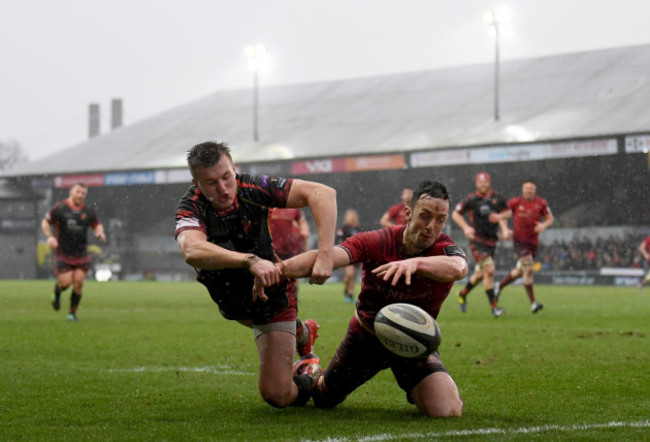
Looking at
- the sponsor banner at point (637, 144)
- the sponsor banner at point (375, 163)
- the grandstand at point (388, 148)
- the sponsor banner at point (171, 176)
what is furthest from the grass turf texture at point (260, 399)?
the sponsor banner at point (171, 176)

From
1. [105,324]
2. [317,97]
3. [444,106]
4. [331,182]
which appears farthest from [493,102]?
[105,324]

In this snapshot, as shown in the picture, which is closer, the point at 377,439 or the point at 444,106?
the point at 377,439

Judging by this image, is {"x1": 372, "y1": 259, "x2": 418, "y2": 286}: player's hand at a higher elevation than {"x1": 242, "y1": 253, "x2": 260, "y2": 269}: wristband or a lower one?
lower

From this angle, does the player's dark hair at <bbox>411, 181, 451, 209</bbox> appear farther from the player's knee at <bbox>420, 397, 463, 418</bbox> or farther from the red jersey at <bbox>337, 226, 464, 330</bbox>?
the player's knee at <bbox>420, 397, 463, 418</bbox>

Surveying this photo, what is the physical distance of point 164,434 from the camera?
5414 mm

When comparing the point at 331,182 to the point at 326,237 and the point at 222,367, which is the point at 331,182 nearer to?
the point at 222,367

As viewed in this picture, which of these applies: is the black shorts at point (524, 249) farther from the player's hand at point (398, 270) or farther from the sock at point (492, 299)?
the player's hand at point (398, 270)

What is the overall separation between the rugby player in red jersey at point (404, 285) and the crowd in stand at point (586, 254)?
26.1 metres

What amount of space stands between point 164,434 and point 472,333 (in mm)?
7569

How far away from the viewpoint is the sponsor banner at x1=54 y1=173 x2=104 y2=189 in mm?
39500

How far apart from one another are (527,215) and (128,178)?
24298 mm

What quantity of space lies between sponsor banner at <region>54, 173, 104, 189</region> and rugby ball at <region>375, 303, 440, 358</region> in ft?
115

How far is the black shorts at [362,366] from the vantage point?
245 inches

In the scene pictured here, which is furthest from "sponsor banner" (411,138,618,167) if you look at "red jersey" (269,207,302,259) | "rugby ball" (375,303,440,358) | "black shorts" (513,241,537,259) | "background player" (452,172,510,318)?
"rugby ball" (375,303,440,358)
